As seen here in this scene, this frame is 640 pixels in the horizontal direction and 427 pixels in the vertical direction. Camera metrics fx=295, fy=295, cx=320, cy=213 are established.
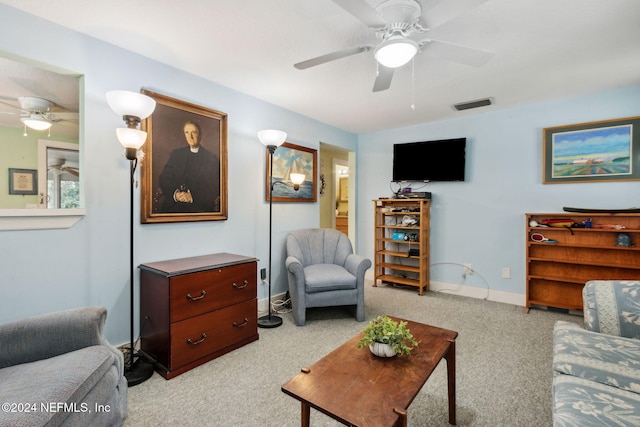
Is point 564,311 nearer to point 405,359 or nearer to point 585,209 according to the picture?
point 585,209

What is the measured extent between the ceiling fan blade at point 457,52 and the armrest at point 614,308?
152 centimetres

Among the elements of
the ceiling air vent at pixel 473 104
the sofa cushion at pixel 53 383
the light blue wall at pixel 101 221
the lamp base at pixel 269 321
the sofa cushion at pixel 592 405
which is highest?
the ceiling air vent at pixel 473 104

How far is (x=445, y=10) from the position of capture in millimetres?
1405

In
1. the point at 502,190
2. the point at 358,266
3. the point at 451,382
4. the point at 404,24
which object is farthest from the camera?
the point at 502,190

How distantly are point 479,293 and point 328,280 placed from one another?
2.19m

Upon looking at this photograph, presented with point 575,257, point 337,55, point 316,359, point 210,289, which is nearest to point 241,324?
point 210,289

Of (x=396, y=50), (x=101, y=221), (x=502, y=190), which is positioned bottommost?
(x=101, y=221)

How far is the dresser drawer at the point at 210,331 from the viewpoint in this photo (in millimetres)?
1993

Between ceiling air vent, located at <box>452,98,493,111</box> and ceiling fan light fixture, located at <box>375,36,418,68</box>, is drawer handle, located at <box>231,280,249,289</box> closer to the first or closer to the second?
ceiling fan light fixture, located at <box>375,36,418,68</box>

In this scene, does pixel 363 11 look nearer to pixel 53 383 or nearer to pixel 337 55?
pixel 337 55

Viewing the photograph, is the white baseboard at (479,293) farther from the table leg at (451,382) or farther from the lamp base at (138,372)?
the lamp base at (138,372)

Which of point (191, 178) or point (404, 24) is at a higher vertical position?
point (404, 24)

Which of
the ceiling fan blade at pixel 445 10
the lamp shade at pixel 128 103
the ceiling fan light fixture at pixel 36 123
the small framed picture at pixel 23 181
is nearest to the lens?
the ceiling fan blade at pixel 445 10

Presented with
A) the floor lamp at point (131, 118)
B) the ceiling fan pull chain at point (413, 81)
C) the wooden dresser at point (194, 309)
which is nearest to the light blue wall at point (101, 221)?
the wooden dresser at point (194, 309)
